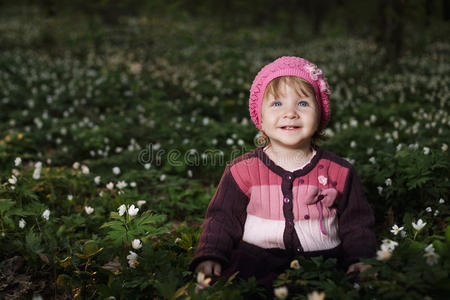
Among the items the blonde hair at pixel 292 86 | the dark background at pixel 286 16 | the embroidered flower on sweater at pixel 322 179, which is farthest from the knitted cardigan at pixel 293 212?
the dark background at pixel 286 16

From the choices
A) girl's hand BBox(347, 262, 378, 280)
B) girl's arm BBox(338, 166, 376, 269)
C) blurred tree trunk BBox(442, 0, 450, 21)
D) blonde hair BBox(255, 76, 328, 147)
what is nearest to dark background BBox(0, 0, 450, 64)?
blurred tree trunk BBox(442, 0, 450, 21)

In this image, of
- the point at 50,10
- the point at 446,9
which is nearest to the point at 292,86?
the point at 50,10

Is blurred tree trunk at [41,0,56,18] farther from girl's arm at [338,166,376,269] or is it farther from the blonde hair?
girl's arm at [338,166,376,269]

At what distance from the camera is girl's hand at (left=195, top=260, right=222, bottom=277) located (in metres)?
2.39

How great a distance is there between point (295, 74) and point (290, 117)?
0.32 metres

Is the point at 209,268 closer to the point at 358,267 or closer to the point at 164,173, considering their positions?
the point at 358,267

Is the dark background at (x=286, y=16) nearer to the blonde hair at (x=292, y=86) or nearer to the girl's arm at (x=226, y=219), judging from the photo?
the blonde hair at (x=292, y=86)

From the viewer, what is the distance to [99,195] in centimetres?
443

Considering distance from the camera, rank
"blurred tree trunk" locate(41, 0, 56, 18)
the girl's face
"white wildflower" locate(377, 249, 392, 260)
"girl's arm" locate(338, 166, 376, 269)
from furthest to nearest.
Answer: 1. "blurred tree trunk" locate(41, 0, 56, 18)
2. the girl's face
3. "girl's arm" locate(338, 166, 376, 269)
4. "white wildflower" locate(377, 249, 392, 260)

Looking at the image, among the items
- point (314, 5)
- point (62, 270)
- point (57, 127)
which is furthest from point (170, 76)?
point (314, 5)

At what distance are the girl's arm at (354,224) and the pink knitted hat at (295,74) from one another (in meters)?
0.56

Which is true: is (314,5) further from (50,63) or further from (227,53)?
(50,63)

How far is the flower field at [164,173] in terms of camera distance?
215 cm

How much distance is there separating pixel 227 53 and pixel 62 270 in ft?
41.8
